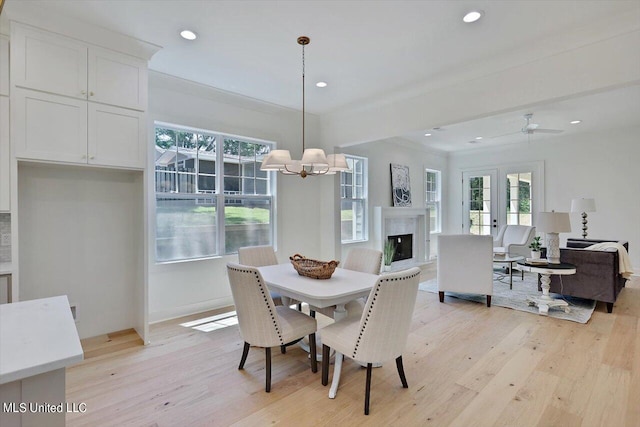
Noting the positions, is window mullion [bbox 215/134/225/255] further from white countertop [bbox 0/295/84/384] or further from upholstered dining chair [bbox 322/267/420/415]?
white countertop [bbox 0/295/84/384]

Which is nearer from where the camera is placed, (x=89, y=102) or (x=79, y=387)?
(x=79, y=387)

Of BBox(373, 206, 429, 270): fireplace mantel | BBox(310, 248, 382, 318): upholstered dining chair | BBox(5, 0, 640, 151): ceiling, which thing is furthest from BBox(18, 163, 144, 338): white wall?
BBox(373, 206, 429, 270): fireplace mantel

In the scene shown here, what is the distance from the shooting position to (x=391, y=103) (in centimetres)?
427

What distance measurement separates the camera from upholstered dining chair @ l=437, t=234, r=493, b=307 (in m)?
4.19

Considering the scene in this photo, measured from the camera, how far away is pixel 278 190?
4723 millimetres

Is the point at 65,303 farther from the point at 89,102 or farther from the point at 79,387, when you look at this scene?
the point at 89,102

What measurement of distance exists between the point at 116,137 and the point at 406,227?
5.73 meters

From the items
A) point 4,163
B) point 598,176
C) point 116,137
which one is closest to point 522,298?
point 598,176

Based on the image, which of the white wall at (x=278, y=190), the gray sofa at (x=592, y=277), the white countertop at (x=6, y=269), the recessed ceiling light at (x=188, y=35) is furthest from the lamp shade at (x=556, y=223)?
the white countertop at (x=6, y=269)

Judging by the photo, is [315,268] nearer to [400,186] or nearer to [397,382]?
[397,382]

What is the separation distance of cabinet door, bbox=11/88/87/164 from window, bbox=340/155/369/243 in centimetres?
397

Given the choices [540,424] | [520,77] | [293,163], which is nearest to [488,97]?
[520,77]

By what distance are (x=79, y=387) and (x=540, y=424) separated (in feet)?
10.4

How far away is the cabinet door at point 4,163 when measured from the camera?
8.01 ft
